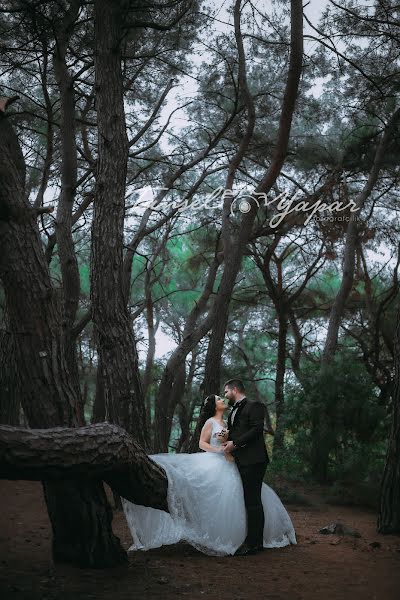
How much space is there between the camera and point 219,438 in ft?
19.1

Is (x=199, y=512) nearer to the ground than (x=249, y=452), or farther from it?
nearer to the ground

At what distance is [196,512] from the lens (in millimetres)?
5074

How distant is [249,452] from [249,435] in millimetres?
161

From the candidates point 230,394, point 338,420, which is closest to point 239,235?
point 338,420

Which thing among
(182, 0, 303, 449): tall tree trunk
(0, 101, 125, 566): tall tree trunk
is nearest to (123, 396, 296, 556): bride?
(0, 101, 125, 566): tall tree trunk

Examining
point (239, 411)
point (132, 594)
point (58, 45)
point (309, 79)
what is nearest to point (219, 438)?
point (239, 411)

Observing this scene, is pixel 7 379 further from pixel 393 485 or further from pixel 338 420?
pixel 393 485

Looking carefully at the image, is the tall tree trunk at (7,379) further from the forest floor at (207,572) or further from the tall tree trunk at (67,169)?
the forest floor at (207,572)

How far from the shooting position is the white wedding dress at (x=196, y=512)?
4.98 m

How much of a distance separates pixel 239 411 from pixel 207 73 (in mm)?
7260

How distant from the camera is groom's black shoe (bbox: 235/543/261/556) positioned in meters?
5.26

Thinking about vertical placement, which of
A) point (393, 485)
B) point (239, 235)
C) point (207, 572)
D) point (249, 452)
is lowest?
point (207, 572)

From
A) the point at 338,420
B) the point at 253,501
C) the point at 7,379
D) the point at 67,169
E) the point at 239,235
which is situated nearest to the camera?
the point at 253,501

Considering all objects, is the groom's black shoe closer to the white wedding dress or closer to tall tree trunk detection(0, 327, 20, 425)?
the white wedding dress
